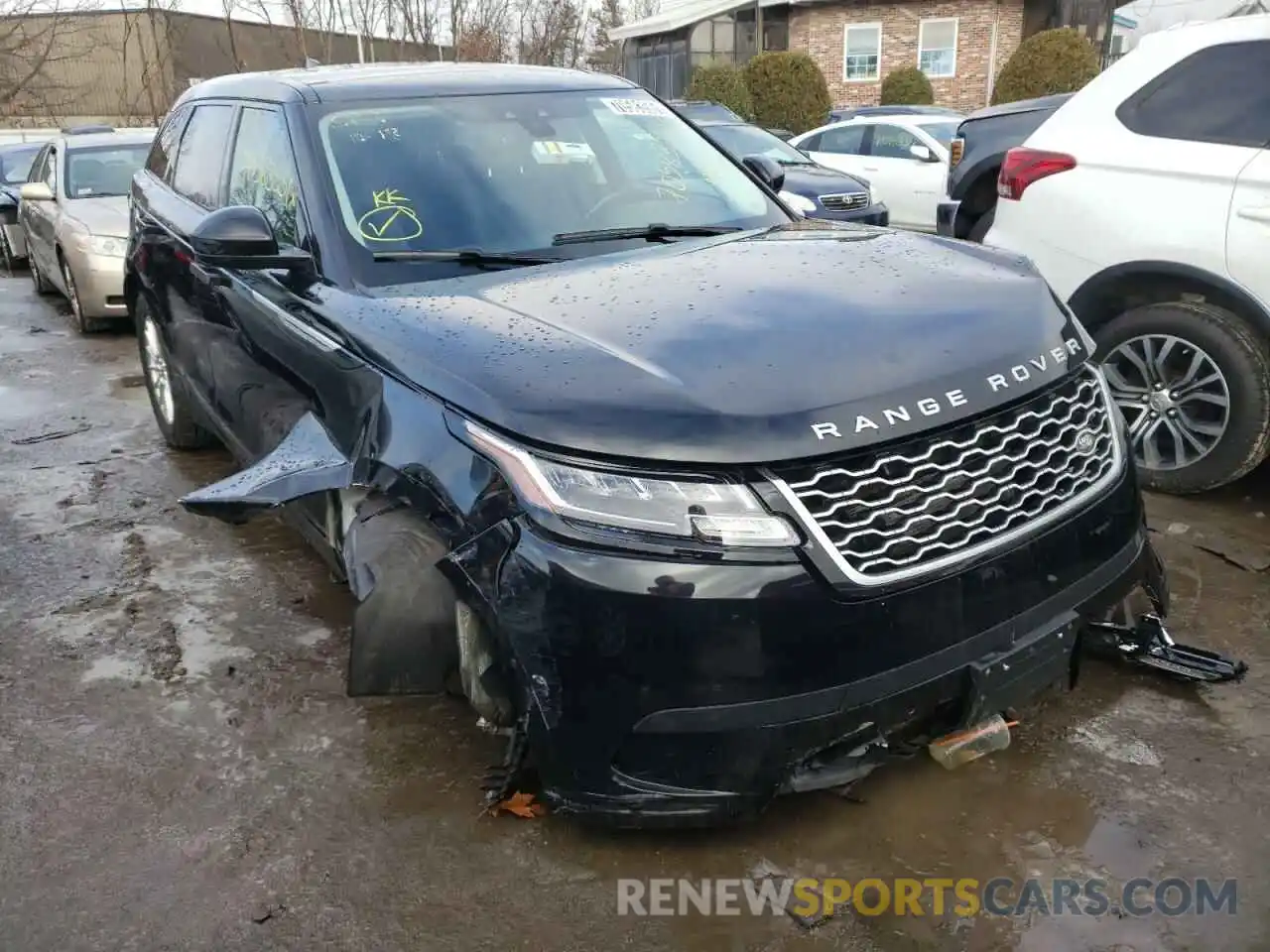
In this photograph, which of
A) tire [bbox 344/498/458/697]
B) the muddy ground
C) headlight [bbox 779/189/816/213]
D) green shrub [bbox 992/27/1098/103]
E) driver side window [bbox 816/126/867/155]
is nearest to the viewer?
the muddy ground

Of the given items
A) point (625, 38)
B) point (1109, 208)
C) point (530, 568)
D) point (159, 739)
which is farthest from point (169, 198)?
point (625, 38)

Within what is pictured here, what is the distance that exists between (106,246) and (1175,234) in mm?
7695

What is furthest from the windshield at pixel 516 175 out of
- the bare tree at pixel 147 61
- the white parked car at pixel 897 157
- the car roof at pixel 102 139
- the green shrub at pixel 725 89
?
the bare tree at pixel 147 61

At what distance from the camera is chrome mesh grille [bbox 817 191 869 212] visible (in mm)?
10125

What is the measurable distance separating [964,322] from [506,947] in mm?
1750

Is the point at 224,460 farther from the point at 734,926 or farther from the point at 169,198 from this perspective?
the point at 734,926

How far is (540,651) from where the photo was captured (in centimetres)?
218

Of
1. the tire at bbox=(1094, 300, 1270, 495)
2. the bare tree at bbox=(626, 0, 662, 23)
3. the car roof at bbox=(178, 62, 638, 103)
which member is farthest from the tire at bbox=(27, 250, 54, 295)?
the bare tree at bbox=(626, 0, 662, 23)

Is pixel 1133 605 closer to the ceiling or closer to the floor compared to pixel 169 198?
closer to the floor

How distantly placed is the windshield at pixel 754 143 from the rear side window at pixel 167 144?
292 inches

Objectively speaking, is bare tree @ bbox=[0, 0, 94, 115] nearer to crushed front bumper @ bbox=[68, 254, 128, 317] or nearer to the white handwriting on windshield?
crushed front bumper @ bbox=[68, 254, 128, 317]

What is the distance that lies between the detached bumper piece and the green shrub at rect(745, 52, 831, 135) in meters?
25.0

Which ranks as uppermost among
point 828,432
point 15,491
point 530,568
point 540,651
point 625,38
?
point 625,38

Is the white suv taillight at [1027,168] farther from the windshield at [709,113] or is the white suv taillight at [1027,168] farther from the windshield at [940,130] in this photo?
the windshield at [709,113]
